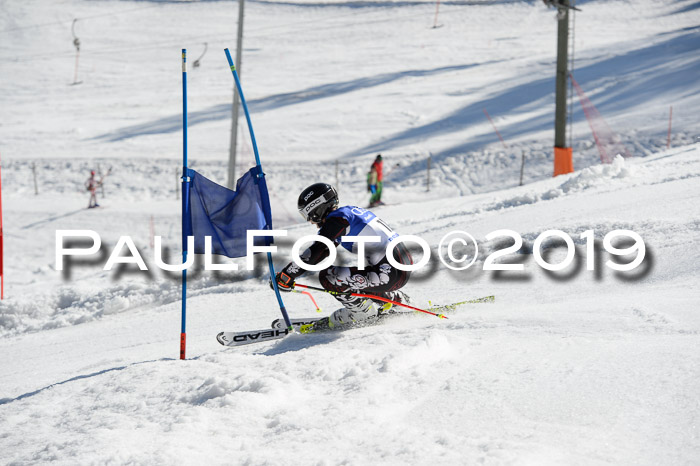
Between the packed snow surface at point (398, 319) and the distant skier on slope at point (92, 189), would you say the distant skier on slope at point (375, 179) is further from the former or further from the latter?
the distant skier on slope at point (92, 189)

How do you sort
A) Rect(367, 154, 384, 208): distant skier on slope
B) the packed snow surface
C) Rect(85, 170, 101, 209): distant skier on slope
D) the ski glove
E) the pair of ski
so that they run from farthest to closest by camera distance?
Rect(85, 170, 101, 209): distant skier on slope → Rect(367, 154, 384, 208): distant skier on slope → the pair of ski → the ski glove → the packed snow surface

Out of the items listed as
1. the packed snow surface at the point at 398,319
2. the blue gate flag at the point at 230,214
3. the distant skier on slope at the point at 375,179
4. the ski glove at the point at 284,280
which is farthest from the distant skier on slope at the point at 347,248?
the distant skier on slope at the point at 375,179

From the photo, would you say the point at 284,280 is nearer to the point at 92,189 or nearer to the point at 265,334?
the point at 265,334

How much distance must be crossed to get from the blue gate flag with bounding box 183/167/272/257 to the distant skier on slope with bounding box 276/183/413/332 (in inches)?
24.7

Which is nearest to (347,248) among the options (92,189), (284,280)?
(284,280)

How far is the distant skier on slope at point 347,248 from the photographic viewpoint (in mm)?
5512

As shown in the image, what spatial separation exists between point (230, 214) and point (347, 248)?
1218mm

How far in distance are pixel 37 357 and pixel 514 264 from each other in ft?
17.2

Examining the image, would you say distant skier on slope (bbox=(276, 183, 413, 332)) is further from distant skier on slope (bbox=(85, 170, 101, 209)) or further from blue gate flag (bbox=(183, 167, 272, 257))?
distant skier on slope (bbox=(85, 170, 101, 209))

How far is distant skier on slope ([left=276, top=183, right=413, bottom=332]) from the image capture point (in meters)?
5.51

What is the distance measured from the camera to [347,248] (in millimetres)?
5695

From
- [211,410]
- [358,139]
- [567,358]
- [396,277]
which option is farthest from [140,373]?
[358,139]

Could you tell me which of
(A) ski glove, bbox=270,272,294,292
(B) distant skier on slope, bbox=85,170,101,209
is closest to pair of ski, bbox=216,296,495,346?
(A) ski glove, bbox=270,272,294,292

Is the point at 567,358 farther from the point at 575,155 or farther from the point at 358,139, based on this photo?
the point at 358,139
